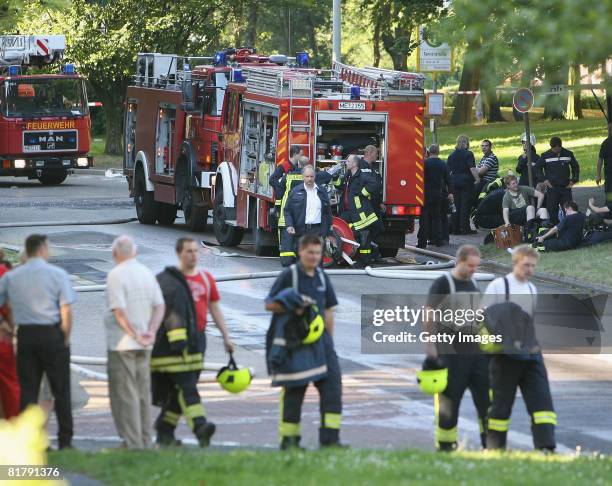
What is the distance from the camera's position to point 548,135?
44719 millimetres

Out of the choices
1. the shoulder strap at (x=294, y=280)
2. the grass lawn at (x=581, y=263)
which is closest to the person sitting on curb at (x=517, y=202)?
the grass lawn at (x=581, y=263)

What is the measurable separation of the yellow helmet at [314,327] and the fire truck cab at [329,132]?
1034 cm

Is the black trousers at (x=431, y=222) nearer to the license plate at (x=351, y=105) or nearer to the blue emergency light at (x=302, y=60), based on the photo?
the license plate at (x=351, y=105)

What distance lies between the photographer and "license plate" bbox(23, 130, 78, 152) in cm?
3441

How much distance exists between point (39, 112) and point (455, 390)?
1038 inches

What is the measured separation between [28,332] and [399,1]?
23.5 meters

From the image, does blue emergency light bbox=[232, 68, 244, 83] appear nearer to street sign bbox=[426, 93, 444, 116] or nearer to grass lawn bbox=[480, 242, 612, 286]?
grass lawn bbox=[480, 242, 612, 286]

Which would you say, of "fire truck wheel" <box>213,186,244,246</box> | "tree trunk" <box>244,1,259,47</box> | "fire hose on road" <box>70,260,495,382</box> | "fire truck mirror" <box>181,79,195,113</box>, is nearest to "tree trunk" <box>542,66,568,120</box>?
"fire hose on road" <box>70,260,495,382</box>

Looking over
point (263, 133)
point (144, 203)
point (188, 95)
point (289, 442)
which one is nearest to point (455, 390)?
point (289, 442)

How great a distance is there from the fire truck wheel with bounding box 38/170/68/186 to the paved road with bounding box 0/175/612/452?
585 inches

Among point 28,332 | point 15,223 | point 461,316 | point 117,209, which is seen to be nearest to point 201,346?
point 28,332

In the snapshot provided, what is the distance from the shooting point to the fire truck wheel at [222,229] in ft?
71.7

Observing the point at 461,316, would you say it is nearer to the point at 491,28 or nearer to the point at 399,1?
the point at 491,28

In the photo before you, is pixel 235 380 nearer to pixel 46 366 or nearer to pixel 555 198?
pixel 46 366
